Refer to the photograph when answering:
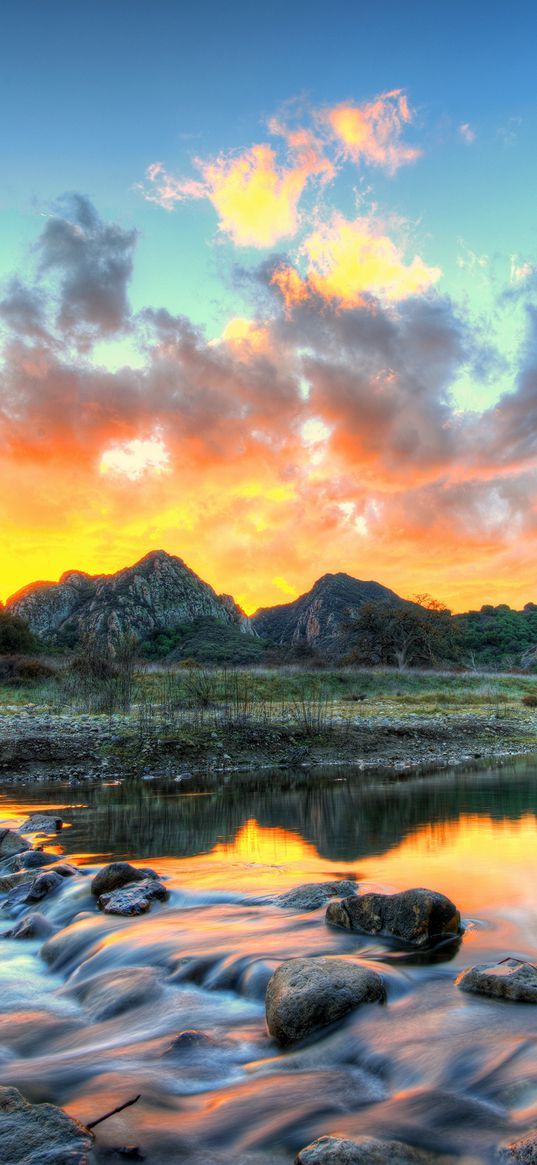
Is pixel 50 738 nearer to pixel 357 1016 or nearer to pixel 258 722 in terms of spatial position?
pixel 258 722

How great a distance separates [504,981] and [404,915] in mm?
1531

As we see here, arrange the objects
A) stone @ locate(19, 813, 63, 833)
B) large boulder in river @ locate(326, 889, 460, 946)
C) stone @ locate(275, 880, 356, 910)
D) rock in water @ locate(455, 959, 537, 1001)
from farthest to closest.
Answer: stone @ locate(19, 813, 63, 833)
stone @ locate(275, 880, 356, 910)
large boulder in river @ locate(326, 889, 460, 946)
rock in water @ locate(455, 959, 537, 1001)

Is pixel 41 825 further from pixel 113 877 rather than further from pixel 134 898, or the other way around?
pixel 134 898

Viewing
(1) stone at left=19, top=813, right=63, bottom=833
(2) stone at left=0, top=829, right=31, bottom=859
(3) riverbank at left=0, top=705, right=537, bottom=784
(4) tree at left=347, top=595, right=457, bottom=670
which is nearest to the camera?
(2) stone at left=0, top=829, right=31, bottom=859

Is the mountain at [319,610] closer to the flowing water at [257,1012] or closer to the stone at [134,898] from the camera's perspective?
Answer: the flowing water at [257,1012]

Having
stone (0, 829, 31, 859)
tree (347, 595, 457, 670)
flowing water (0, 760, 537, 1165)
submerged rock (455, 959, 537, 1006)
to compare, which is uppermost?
tree (347, 595, 457, 670)

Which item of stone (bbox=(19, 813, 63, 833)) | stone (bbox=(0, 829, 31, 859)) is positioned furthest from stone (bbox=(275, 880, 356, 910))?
stone (bbox=(19, 813, 63, 833))

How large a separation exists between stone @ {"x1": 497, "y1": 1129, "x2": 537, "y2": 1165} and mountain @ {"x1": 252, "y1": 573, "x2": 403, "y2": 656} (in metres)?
91.7

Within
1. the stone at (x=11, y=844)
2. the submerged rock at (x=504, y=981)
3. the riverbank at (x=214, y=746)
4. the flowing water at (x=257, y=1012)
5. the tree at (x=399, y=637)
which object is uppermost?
the tree at (x=399, y=637)

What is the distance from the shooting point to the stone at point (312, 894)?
7637mm

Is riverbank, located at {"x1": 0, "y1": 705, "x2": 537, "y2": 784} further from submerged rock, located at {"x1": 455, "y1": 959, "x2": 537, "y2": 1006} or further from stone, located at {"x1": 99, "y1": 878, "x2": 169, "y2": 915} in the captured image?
submerged rock, located at {"x1": 455, "y1": 959, "x2": 537, "y2": 1006}

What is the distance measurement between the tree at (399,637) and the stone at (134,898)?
55.0 metres

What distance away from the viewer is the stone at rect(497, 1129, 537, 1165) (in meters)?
3.21

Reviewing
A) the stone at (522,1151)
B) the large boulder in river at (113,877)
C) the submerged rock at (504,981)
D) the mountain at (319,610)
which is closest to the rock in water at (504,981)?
the submerged rock at (504,981)
